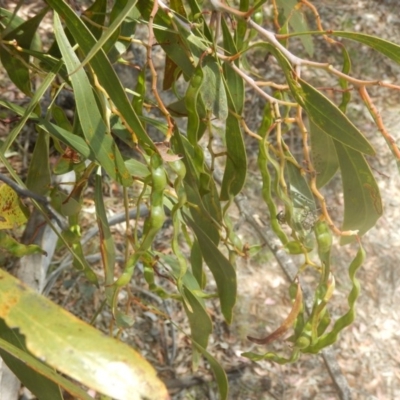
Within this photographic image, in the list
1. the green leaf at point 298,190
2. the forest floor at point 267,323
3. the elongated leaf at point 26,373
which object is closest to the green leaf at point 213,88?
the green leaf at point 298,190

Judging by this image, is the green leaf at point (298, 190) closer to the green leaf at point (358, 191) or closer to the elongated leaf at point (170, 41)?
the green leaf at point (358, 191)

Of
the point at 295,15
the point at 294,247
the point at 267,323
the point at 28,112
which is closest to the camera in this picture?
the point at 28,112

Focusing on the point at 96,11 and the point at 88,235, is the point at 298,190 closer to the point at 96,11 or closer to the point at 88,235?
the point at 96,11

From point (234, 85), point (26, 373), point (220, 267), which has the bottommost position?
point (26, 373)

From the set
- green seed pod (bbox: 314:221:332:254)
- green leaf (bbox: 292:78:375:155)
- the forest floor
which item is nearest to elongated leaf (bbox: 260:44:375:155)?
green leaf (bbox: 292:78:375:155)

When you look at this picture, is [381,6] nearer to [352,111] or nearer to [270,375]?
[352,111]

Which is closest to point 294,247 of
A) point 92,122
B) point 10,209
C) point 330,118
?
point 330,118

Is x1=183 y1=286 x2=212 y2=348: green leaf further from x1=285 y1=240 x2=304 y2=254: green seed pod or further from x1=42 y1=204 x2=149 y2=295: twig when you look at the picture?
x1=42 y1=204 x2=149 y2=295: twig

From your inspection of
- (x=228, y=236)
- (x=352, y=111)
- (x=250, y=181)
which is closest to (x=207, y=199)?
(x=228, y=236)
